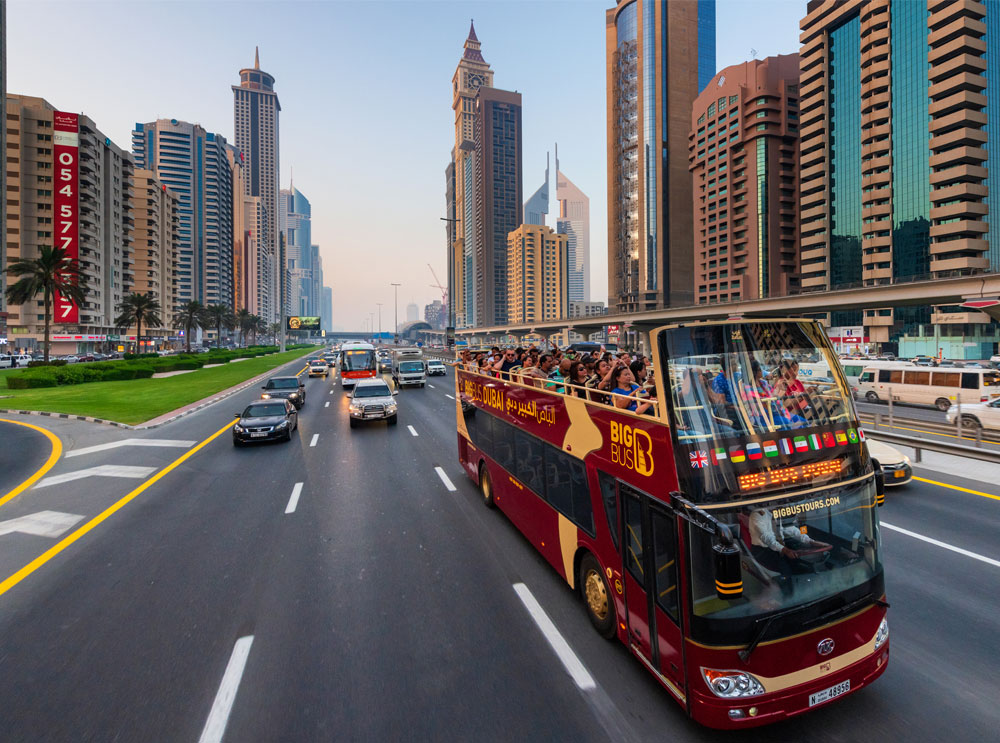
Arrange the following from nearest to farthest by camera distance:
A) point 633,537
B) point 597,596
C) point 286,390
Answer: point 633,537 → point 597,596 → point 286,390

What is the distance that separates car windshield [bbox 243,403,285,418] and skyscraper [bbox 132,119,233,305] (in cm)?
18447

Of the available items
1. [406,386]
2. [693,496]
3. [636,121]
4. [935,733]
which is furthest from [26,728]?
[636,121]

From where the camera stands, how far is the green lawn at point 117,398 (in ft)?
72.8

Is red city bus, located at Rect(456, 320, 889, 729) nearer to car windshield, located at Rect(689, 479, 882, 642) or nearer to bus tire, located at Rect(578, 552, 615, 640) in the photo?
car windshield, located at Rect(689, 479, 882, 642)

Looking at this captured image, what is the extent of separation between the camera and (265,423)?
1605cm

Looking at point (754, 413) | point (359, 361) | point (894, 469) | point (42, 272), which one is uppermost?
point (42, 272)

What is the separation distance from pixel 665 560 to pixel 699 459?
0.92 metres

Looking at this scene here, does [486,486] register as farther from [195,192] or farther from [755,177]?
[195,192]

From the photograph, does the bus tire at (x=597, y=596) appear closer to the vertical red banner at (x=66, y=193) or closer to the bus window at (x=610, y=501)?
the bus window at (x=610, y=501)

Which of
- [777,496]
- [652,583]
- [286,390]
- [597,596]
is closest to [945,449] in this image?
[597,596]

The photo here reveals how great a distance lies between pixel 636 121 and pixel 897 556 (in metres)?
168

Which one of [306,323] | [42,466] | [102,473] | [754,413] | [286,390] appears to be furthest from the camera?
[306,323]

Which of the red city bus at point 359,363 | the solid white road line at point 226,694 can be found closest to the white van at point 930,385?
the solid white road line at point 226,694

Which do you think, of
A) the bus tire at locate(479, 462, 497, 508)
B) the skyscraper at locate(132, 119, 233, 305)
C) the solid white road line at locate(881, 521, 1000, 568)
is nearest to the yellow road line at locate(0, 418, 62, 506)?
the bus tire at locate(479, 462, 497, 508)
